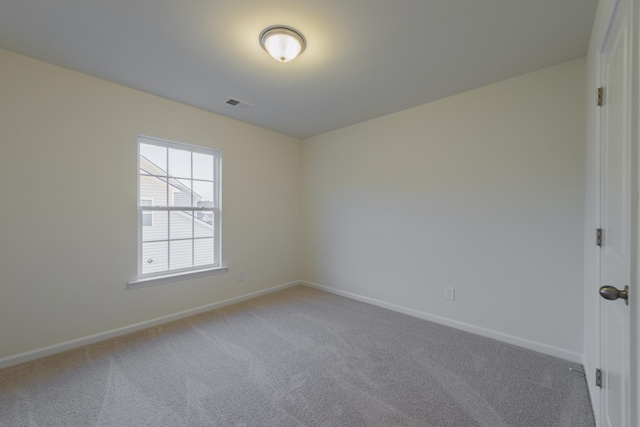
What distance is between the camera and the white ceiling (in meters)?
1.64

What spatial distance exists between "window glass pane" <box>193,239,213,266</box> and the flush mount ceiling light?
2369 millimetres

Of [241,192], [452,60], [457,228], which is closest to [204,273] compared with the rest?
[241,192]

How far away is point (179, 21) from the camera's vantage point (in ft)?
5.71

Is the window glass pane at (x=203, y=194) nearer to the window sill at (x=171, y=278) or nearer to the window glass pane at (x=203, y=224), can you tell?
the window glass pane at (x=203, y=224)

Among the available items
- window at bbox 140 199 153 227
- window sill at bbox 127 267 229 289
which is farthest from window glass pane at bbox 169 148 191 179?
window sill at bbox 127 267 229 289

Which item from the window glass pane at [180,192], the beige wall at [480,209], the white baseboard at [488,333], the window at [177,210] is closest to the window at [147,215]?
the window at [177,210]

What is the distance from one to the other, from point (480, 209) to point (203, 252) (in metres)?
3.21

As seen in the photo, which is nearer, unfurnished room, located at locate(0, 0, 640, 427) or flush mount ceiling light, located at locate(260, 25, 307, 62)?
unfurnished room, located at locate(0, 0, 640, 427)

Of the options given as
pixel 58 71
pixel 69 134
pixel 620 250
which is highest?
pixel 58 71

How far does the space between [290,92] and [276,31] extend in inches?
37.1

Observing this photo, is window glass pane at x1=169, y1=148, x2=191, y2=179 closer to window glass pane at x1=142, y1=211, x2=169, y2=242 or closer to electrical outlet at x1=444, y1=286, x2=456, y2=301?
window glass pane at x1=142, y1=211, x2=169, y2=242

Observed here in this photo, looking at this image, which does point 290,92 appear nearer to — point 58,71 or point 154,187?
point 154,187

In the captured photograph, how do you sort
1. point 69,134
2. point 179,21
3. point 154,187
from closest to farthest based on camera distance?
point 179,21 < point 69,134 < point 154,187

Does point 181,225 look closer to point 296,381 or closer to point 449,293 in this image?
point 296,381
